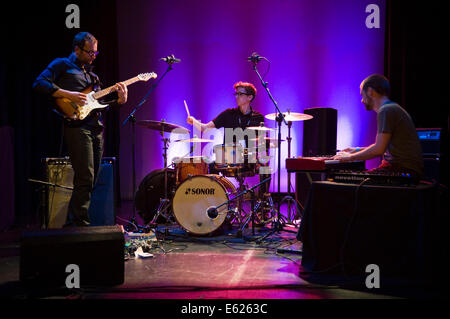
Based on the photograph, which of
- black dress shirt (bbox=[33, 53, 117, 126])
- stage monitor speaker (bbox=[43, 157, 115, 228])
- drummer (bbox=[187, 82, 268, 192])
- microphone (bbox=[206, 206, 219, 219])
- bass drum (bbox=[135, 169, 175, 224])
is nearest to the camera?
black dress shirt (bbox=[33, 53, 117, 126])

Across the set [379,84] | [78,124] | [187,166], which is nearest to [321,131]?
[187,166]

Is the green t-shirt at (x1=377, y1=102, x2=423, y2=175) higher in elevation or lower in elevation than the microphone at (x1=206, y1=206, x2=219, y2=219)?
higher

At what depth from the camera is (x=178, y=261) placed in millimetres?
3205

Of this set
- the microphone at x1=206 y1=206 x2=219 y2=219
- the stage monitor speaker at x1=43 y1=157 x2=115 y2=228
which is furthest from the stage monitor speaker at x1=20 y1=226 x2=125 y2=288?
the microphone at x1=206 y1=206 x2=219 y2=219

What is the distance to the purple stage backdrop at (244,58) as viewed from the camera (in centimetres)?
669

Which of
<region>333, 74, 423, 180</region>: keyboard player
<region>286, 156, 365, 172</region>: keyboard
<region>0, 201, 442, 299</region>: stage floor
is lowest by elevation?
<region>0, 201, 442, 299</region>: stage floor

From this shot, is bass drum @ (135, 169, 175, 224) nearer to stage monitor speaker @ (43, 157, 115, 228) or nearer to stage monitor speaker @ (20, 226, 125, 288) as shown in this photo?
stage monitor speaker @ (43, 157, 115, 228)

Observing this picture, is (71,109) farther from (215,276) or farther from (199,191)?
(215,276)

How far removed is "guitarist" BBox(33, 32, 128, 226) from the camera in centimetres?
350

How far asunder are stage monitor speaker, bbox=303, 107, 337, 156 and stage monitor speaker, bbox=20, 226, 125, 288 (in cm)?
342
